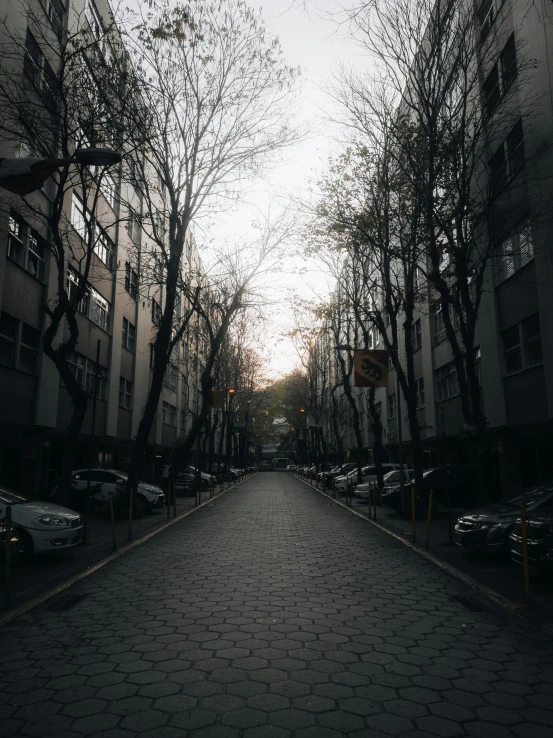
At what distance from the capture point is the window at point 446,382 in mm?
27125

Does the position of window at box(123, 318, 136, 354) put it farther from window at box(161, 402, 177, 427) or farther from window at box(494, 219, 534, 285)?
window at box(494, 219, 534, 285)

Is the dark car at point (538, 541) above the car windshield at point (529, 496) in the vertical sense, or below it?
below

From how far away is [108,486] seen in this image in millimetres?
20781

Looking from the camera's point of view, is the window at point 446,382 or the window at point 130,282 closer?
the window at point 130,282

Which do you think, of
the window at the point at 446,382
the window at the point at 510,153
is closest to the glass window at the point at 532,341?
the window at the point at 510,153

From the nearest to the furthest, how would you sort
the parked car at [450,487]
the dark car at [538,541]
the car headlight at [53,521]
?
the dark car at [538,541] → the car headlight at [53,521] → the parked car at [450,487]

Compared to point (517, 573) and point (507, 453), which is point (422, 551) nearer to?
point (517, 573)

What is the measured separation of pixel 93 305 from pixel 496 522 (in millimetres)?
20142

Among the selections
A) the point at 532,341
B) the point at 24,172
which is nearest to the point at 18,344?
the point at 24,172

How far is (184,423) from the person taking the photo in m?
50.8

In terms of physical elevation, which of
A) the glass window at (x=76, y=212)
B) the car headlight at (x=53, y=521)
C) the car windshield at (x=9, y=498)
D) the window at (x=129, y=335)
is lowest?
the car headlight at (x=53, y=521)

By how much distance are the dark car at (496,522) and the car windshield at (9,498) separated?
826 centimetres

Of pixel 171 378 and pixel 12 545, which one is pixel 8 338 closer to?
pixel 12 545

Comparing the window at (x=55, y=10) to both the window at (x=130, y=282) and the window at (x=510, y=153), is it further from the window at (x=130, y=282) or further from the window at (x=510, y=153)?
the window at (x=510, y=153)
